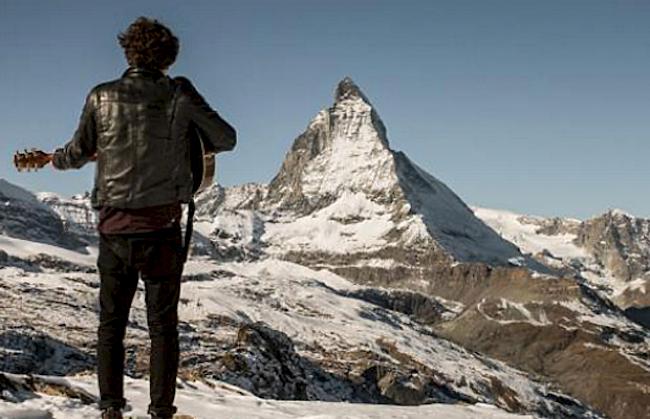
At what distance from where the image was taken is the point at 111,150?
874 cm

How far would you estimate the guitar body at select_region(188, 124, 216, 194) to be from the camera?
8.97 metres

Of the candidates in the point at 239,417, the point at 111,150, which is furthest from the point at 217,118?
the point at 239,417

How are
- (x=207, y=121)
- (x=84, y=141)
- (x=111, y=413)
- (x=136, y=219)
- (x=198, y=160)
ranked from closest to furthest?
(x=136, y=219), (x=207, y=121), (x=84, y=141), (x=198, y=160), (x=111, y=413)

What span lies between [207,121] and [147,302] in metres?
1.98

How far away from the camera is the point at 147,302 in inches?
355

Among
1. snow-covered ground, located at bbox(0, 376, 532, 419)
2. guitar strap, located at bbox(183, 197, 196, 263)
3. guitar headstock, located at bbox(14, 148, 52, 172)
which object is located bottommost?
snow-covered ground, located at bbox(0, 376, 532, 419)

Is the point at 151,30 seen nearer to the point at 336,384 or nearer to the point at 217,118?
the point at 217,118

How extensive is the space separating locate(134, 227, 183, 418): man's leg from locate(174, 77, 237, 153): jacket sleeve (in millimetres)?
1020

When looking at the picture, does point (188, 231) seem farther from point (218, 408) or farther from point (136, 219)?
point (218, 408)

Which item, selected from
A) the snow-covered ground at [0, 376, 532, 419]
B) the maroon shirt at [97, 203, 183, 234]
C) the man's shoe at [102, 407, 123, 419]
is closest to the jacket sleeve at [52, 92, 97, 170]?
the maroon shirt at [97, 203, 183, 234]

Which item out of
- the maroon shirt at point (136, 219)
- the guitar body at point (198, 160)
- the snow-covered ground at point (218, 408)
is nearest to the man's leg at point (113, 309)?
the maroon shirt at point (136, 219)

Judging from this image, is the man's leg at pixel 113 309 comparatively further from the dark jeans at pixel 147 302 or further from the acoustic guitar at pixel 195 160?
the acoustic guitar at pixel 195 160

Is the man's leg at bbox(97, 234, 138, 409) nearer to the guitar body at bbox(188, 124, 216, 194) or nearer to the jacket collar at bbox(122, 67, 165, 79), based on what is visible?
the guitar body at bbox(188, 124, 216, 194)

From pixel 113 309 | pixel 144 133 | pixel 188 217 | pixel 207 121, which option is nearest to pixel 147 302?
pixel 113 309
